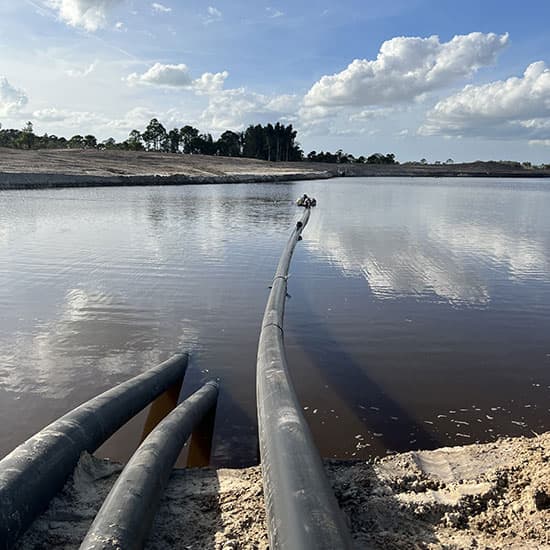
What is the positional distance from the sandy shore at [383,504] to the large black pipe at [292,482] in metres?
0.37

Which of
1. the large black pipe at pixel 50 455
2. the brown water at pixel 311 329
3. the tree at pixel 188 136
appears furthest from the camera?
the tree at pixel 188 136

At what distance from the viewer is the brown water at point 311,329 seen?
543 cm

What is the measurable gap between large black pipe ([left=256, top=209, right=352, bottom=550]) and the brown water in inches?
40.8

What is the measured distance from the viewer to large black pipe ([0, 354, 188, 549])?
2.93 m

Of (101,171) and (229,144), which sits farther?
(229,144)

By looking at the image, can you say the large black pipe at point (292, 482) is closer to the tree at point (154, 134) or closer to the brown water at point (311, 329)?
the brown water at point (311, 329)

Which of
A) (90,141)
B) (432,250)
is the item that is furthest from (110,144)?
(432,250)

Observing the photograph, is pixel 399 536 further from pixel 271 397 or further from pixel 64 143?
pixel 64 143

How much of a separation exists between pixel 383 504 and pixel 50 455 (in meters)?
2.35

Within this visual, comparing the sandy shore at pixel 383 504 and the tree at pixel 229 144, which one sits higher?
the tree at pixel 229 144

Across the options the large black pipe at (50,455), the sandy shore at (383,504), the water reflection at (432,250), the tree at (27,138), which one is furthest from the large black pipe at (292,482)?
the tree at (27,138)

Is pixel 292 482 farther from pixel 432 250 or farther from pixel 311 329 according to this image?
pixel 432 250

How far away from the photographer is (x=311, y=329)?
8.36m

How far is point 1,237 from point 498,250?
1647cm
